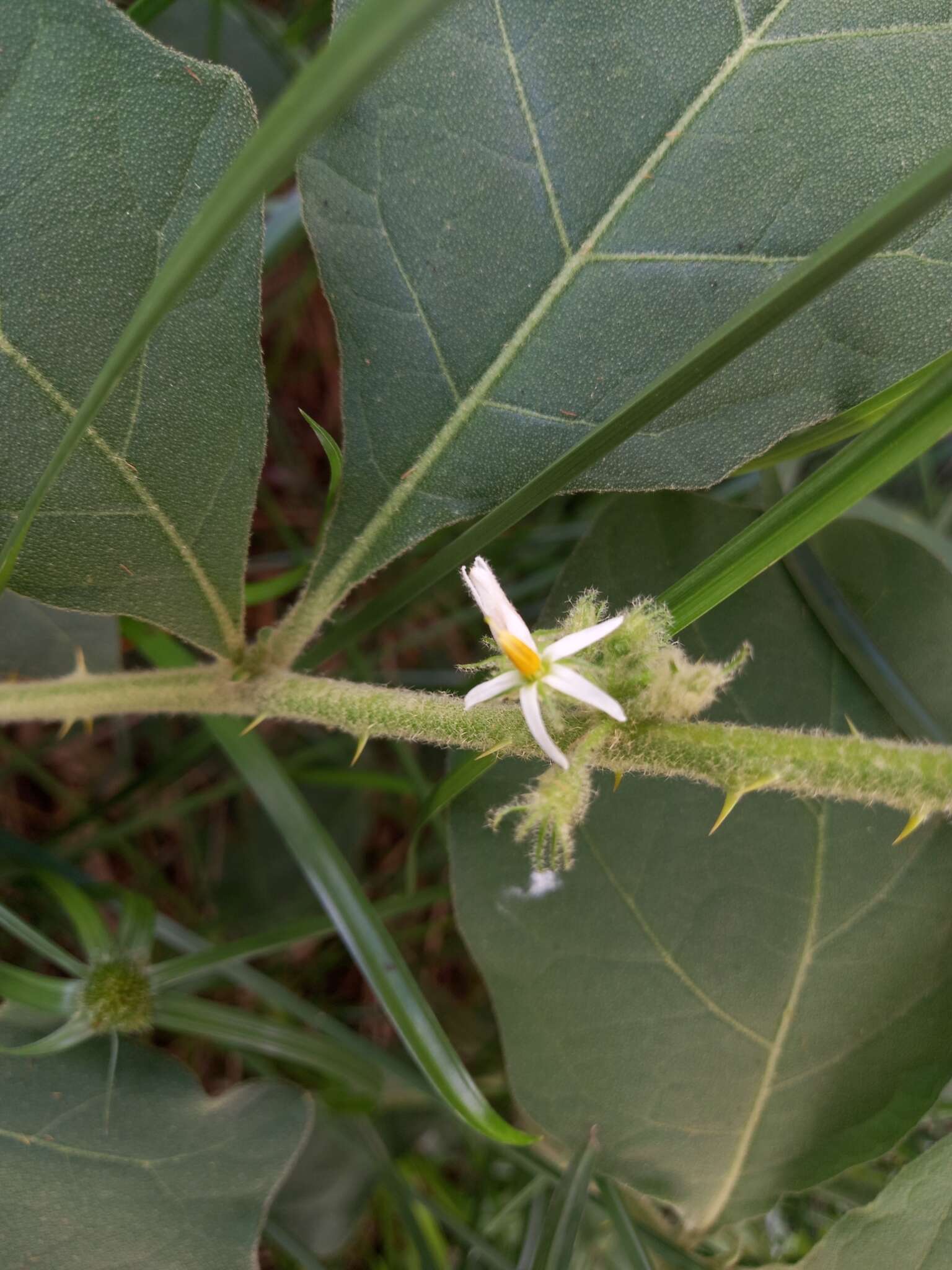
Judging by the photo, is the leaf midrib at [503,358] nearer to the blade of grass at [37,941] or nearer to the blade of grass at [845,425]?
the blade of grass at [845,425]

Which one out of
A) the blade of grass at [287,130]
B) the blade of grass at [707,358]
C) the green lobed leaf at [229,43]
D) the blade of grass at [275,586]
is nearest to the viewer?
the blade of grass at [287,130]

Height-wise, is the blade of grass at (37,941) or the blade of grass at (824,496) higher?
the blade of grass at (37,941)

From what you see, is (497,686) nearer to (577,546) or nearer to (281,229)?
(577,546)

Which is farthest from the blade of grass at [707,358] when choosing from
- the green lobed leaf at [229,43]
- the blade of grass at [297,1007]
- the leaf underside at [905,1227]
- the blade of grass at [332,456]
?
the green lobed leaf at [229,43]

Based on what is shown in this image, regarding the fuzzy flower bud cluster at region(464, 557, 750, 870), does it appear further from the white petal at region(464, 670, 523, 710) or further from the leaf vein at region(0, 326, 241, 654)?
the leaf vein at region(0, 326, 241, 654)

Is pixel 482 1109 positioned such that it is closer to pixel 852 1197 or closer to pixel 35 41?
pixel 852 1197

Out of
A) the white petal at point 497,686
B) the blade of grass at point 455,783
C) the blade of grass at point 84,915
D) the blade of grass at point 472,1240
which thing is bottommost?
the blade of grass at point 472,1240

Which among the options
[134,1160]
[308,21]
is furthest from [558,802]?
[308,21]
